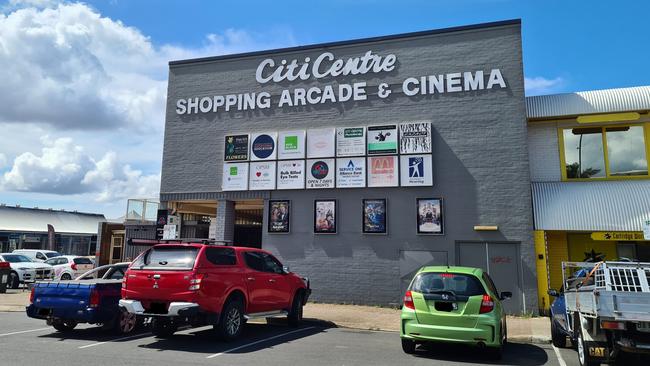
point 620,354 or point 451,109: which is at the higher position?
point 451,109

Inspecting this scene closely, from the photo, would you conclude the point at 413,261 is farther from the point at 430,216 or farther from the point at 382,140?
the point at 382,140

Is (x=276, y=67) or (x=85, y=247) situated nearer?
(x=276, y=67)

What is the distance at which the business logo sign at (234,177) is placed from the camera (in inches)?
734

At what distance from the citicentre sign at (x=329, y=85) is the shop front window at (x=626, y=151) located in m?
4.18

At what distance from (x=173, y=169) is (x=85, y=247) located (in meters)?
42.5

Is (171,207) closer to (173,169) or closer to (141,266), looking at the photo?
(173,169)

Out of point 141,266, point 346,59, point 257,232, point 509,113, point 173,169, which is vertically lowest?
point 141,266

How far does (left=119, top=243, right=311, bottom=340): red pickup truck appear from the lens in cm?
873

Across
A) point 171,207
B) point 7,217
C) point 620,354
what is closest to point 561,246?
point 620,354

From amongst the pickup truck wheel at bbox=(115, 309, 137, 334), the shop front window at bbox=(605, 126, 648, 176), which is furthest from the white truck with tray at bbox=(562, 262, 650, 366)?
the shop front window at bbox=(605, 126, 648, 176)

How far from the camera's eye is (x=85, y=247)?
55.5 metres

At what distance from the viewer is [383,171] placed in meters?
17.0

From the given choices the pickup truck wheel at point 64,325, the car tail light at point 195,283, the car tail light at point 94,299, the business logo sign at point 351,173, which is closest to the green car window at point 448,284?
the car tail light at point 195,283

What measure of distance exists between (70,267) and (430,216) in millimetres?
18229
